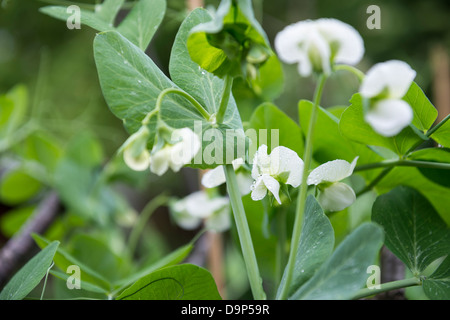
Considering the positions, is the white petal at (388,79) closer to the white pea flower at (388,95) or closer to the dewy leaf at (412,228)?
the white pea flower at (388,95)

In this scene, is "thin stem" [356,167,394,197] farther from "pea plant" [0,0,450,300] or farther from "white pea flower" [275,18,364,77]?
"white pea flower" [275,18,364,77]

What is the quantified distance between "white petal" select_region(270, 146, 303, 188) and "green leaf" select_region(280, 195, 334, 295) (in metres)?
0.01

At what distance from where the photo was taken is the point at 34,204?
84 centimetres

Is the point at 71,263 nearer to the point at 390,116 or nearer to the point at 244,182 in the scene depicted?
the point at 244,182

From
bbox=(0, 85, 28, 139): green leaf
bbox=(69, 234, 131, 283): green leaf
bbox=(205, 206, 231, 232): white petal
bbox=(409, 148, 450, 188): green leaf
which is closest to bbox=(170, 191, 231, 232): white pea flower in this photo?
bbox=(205, 206, 231, 232): white petal

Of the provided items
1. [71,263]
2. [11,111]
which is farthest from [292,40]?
[11,111]

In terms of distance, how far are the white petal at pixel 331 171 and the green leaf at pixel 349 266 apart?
63 millimetres

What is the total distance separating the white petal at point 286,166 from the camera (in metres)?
0.27

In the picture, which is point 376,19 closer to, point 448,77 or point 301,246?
point 301,246

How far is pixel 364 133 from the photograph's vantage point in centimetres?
29

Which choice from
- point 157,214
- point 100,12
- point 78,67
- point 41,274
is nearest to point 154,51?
point 100,12

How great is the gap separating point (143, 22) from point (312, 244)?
21cm

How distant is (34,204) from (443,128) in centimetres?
74

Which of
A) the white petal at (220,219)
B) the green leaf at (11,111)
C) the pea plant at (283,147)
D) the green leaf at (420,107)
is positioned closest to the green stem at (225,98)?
the pea plant at (283,147)
